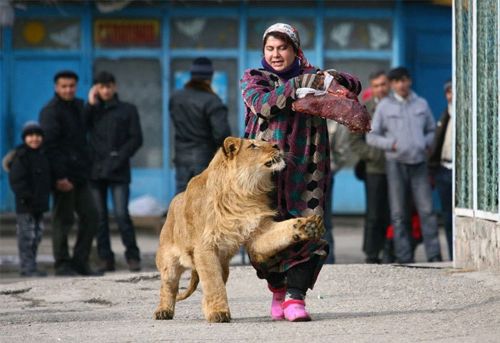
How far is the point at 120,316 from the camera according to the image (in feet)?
31.6

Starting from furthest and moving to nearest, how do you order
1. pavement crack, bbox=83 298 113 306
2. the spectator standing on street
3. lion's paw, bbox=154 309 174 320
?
1. the spectator standing on street
2. pavement crack, bbox=83 298 113 306
3. lion's paw, bbox=154 309 174 320

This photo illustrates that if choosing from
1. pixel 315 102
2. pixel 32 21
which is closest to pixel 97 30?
pixel 32 21

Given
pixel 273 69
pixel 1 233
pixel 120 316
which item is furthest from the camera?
pixel 1 233

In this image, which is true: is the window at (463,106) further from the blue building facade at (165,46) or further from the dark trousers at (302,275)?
the blue building facade at (165,46)

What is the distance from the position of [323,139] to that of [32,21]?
41.7 feet

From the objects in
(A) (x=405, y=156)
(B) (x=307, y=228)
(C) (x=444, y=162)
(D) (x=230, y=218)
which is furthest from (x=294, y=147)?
(C) (x=444, y=162)

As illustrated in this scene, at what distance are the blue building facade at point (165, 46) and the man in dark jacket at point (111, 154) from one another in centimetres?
517

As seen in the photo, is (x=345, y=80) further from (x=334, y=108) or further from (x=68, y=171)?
(x=68, y=171)

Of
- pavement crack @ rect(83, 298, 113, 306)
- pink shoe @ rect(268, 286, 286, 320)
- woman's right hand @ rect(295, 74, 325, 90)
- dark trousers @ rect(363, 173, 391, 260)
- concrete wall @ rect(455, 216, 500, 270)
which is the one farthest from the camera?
dark trousers @ rect(363, 173, 391, 260)

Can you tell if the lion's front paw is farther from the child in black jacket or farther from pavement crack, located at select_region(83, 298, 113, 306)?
the child in black jacket

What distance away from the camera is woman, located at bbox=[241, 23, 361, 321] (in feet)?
27.8

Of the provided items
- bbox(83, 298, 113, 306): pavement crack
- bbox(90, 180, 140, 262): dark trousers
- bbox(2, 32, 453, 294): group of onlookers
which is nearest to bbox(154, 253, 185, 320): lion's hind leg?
bbox(83, 298, 113, 306): pavement crack

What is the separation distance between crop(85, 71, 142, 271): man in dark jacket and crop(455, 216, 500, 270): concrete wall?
4.21m

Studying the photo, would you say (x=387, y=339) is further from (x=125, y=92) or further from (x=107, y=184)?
(x=125, y=92)
